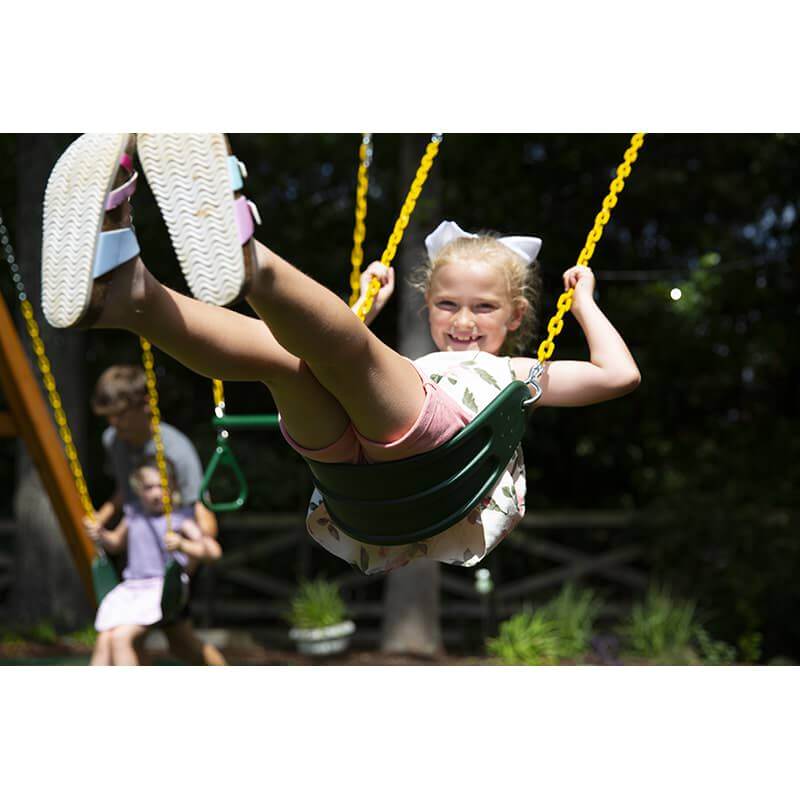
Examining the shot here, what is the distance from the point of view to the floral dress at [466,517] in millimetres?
2396

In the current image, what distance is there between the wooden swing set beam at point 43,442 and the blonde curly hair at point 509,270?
7.61ft

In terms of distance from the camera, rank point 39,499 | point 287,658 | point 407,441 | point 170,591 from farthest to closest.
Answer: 1. point 39,499
2. point 287,658
3. point 170,591
4. point 407,441

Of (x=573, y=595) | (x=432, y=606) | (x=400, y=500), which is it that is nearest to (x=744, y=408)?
(x=573, y=595)

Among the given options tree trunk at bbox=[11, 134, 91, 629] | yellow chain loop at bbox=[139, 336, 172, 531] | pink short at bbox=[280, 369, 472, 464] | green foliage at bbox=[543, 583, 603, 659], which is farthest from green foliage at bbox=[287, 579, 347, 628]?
pink short at bbox=[280, 369, 472, 464]

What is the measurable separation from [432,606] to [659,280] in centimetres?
229

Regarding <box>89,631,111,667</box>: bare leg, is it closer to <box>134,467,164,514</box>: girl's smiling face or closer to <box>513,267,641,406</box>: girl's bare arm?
<box>134,467,164,514</box>: girl's smiling face

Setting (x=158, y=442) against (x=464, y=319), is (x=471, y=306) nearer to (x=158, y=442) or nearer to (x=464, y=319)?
(x=464, y=319)

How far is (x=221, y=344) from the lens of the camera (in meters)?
1.88

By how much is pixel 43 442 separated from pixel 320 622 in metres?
2.27

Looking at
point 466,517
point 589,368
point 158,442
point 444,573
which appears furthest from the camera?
point 444,573

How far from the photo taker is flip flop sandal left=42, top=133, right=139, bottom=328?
1704mm

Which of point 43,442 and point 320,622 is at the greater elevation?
point 43,442

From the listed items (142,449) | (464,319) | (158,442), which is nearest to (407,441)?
(464,319)

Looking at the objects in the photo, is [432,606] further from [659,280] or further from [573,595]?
[659,280]
